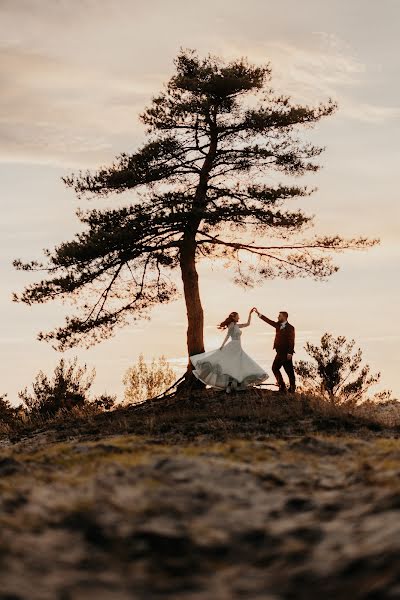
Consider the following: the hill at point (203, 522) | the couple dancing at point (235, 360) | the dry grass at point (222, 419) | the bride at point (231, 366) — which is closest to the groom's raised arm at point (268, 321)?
the couple dancing at point (235, 360)

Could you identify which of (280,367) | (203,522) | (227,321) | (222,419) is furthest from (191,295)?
(203,522)

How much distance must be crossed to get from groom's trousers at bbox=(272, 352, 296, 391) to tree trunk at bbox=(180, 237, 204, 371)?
2.43 m

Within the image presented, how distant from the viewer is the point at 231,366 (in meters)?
18.2

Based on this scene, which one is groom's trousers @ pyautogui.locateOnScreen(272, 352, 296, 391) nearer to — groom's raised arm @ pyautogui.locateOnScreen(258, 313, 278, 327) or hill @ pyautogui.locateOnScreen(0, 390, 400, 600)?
groom's raised arm @ pyautogui.locateOnScreen(258, 313, 278, 327)

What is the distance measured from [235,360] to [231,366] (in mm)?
183

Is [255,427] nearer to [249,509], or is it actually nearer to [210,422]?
[210,422]

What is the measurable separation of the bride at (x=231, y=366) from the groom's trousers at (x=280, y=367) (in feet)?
2.11

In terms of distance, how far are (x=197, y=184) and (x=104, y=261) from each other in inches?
137

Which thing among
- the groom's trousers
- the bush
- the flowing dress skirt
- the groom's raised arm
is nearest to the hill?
the flowing dress skirt

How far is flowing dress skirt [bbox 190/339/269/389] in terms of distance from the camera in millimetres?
18062

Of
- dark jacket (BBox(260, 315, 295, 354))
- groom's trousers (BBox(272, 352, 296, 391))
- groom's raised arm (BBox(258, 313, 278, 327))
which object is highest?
groom's raised arm (BBox(258, 313, 278, 327))

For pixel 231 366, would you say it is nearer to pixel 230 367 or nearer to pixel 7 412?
pixel 230 367

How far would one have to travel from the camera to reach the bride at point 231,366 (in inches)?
712

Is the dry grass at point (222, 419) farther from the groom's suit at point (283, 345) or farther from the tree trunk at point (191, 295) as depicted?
the tree trunk at point (191, 295)
